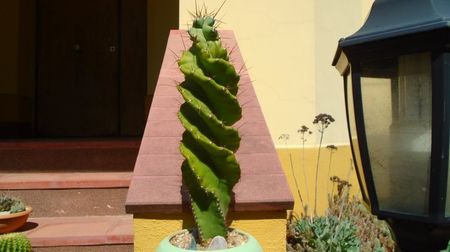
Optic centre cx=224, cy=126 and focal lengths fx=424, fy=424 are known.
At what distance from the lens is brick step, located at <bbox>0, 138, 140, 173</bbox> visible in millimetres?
4125

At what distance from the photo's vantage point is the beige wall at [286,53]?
12.5 feet

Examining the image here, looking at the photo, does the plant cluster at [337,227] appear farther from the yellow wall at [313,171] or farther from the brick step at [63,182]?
the brick step at [63,182]

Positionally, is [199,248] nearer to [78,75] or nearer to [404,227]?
[404,227]

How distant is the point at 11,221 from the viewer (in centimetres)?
288

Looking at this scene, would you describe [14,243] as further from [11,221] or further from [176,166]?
[176,166]

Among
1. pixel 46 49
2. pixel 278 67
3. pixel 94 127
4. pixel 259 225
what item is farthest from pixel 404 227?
pixel 46 49

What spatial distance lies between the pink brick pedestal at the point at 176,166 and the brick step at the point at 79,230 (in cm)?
63

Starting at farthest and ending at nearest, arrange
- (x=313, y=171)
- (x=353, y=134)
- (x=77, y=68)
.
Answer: (x=77, y=68), (x=313, y=171), (x=353, y=134)

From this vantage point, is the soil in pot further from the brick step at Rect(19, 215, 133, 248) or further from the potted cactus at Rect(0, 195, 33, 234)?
the potted cactus at Rect(0, 195, 33, 234)

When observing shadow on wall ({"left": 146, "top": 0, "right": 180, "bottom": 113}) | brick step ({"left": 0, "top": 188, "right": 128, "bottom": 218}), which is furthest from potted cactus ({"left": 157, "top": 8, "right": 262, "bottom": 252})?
shadow on wall ({"left": 146, "top": 0, "right": 180, "bottom": 113})

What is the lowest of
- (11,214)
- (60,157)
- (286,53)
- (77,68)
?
(11,214)

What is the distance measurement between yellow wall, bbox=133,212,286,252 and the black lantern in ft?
4.03

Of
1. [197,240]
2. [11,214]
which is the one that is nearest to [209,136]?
[197,240]

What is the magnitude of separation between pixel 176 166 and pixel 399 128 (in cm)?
164
